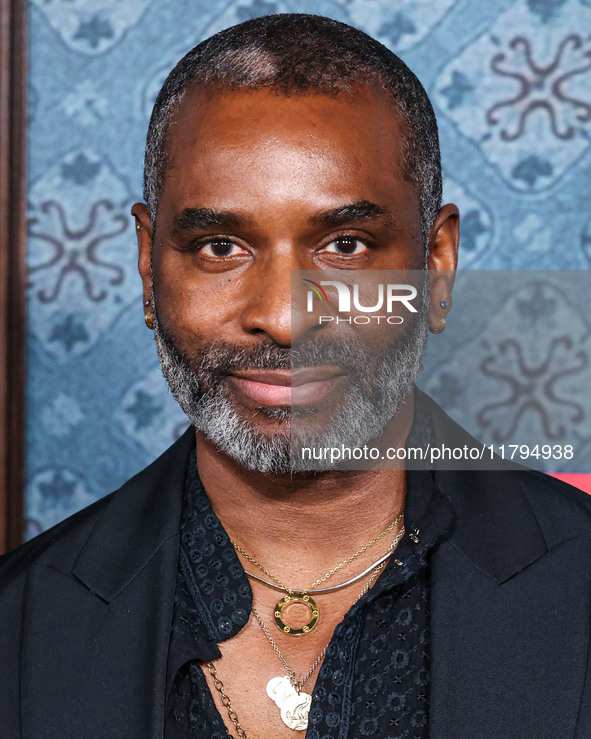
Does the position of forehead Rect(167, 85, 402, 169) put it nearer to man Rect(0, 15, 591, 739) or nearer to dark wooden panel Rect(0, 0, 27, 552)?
man Rect(0, 15, 591, 739)

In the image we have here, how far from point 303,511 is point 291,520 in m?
0.02

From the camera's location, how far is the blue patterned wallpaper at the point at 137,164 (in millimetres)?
2078

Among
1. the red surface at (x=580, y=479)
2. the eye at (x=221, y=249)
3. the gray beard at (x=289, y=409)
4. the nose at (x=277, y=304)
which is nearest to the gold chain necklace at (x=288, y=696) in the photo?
the gray beard at (x=289, y=409)

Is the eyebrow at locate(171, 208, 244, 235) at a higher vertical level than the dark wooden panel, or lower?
lower

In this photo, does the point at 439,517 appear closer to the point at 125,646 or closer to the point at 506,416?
the point at 125,646

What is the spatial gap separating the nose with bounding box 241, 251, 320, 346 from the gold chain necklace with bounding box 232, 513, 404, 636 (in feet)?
1.16

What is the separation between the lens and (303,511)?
1.49m

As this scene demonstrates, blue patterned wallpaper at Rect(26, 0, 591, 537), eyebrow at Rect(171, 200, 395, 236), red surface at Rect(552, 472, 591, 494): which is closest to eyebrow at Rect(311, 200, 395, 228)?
eyebrow at Rect(171, 200, 395, 236)

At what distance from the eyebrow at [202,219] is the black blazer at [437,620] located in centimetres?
39

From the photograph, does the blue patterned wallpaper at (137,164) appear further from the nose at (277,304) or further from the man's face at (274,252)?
the nose at (277,304)

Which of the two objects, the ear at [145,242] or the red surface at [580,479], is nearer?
the ear at [145,242]

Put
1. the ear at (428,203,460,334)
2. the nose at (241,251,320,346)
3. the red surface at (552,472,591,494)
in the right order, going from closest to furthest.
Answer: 1. the nose at (241,251,320,346)
2. the ear at (428,203,460,334)
3. the red surface at (552,472,591,494)

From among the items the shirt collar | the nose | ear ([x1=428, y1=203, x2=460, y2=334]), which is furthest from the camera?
ear ([x1=428, y1=203, x2=460, y2=334])

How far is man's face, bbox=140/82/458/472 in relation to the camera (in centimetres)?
134
